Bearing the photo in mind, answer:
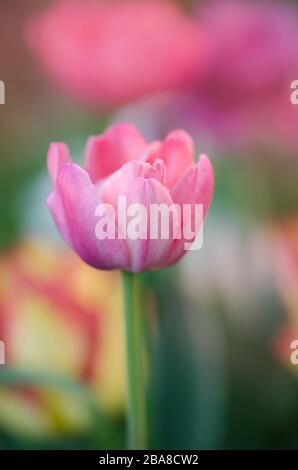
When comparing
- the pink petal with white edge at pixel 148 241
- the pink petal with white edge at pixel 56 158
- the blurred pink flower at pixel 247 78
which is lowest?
the pink petal with white edge at pixel 148 241

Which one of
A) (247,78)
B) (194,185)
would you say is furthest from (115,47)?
(194,185)

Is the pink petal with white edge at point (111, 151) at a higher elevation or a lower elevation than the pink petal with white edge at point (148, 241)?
higher

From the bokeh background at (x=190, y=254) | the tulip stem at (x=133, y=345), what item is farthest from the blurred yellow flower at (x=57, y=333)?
the tulip stem at (x=133, y=345)

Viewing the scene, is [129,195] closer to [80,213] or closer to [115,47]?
[80,213]

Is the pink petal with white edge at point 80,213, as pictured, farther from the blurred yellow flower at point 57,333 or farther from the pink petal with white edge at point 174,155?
the blurred yellow flower at point 57,333

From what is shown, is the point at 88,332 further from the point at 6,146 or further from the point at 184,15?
the point at 184,15

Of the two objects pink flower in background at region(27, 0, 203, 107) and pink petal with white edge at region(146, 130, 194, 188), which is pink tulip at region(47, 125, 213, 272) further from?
pink flower in background at region(27, 0, 203, 107)

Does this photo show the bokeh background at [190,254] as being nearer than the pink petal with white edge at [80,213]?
No
